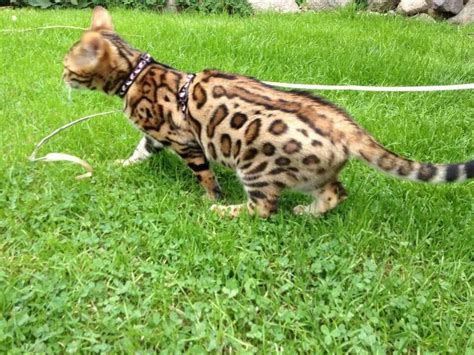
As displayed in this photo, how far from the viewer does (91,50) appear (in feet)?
11.8

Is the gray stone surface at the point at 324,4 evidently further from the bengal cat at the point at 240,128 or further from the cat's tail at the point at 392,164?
the cat's tail at the point at 392,164

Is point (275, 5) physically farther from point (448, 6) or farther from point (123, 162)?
point (123, 162)

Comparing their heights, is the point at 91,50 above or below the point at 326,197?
above

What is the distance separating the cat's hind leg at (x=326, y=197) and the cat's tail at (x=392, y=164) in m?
0.37

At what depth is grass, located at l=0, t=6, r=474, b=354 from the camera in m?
2.57

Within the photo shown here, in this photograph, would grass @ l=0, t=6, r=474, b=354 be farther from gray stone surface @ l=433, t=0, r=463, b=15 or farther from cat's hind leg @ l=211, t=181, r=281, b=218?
gray stone surface @ l=433, t=0, r=463, b=15

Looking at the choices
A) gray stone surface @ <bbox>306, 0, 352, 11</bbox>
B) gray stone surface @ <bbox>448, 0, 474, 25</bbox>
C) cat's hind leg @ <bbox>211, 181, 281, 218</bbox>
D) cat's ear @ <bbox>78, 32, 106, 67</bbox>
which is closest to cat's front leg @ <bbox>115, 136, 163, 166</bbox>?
cat's ear @ <bbox>78, 32, 106, 67</bbox>

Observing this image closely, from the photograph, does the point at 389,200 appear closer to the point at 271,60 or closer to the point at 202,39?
the point at 271,60

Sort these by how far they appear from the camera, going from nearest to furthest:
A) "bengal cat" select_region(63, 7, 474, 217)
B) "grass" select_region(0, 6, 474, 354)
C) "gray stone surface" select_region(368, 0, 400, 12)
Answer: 1. "grass" select_region(0, 6, 474, 354)
2. "bengal cat" select_region(63, 7, 474, 217)
3. "gray stone surface" select_region(368, 0, 400, 12)

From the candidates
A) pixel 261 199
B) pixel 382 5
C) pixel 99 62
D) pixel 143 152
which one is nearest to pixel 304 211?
pixel 261 199

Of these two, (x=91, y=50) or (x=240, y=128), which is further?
(x=91, y=50)

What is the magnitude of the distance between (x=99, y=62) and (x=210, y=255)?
1.57 meters

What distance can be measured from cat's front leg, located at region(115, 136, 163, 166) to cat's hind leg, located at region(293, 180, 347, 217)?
124cm

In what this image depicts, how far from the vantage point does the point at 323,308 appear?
271cm
